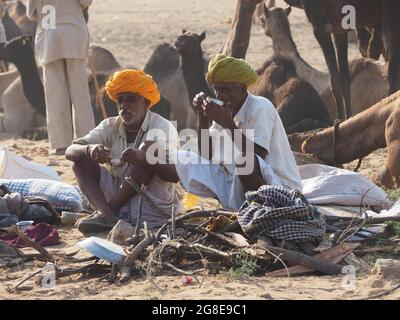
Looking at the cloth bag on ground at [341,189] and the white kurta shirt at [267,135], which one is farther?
the cloth bag on ground at [341,189]

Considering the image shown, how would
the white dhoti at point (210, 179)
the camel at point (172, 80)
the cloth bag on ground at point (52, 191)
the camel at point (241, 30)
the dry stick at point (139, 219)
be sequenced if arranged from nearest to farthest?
the dry stick at point (139, 219) → the white dhoti at point (210, 179) → the cloth bag on ground at point (52, 191) → the camel at point (172, 80) → the camel at point (241, 30)

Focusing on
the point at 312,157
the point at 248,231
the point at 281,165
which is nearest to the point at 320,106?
the point at 312,157

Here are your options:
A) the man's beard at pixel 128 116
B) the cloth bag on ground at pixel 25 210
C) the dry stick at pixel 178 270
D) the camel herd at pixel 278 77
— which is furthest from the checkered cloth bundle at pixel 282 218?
the camel herd at pixel 278 77

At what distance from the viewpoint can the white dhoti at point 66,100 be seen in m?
9.93

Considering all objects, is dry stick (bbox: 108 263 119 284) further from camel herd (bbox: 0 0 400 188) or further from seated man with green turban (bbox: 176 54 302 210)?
camel herd (bbox: 0 0 400 188)

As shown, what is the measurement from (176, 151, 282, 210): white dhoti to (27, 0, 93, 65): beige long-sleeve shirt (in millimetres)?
3510

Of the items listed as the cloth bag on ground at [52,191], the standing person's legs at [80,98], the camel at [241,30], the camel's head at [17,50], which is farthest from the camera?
the camel at [241,30]

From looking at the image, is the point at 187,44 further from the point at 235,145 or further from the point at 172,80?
the point at 235,145

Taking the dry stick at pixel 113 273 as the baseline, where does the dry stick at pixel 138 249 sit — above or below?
above

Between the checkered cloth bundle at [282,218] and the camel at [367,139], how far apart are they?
2097mm

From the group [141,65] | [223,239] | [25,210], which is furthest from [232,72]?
[141,65]

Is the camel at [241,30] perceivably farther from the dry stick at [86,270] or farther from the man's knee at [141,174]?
the dry stick at [86,270]

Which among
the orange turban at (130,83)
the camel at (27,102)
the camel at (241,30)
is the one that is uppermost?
the orange turban at (130,83)

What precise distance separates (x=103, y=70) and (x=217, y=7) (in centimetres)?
929
